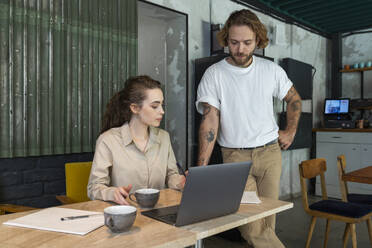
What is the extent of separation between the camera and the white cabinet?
4863 millimetres

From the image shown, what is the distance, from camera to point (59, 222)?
3.52 ft

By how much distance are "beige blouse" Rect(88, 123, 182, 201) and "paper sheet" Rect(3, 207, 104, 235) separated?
0.47m

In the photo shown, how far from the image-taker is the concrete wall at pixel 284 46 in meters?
3.64

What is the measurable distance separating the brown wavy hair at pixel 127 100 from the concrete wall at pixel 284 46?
148 centimetres

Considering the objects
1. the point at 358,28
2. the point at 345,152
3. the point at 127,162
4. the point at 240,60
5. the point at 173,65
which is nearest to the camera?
the point at 127,162

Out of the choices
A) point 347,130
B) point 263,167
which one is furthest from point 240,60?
point 347,130

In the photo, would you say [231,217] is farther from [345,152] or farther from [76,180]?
[345,152]

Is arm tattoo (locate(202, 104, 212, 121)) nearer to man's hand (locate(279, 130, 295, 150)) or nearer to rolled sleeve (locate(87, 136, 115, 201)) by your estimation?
man's hand (locate(279, 130, 295, 150))

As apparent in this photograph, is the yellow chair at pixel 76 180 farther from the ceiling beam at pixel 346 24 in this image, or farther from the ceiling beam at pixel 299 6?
the ceiling beam at pixel 346 24

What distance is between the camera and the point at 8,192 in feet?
7.58

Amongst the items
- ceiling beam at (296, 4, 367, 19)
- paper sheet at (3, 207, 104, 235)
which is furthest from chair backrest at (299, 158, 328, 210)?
ceiling beam at (296, 4, 367, 19)

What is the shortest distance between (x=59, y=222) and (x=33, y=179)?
5.04ft

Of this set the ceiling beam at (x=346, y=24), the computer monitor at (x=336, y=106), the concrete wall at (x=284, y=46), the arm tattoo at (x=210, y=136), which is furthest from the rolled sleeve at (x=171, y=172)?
the ceiling beam at (x=346, y=24)

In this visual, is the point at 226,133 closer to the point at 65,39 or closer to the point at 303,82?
the point at 65,39
